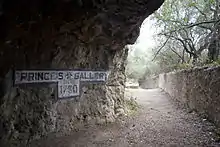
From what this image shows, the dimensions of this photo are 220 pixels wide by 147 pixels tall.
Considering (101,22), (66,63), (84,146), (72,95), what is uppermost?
(101,22)

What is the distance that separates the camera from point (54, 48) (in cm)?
586

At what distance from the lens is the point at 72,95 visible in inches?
261

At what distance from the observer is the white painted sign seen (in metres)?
5.24

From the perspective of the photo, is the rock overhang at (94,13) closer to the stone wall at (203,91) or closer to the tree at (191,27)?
the stone wall at (203,91)

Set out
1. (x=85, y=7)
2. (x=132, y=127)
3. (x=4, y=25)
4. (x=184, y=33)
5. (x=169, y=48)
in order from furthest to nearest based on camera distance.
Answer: (x=169, y=48) → (x=184, y=33) → (x=132, y=127) → (x=85, y=7) → (x=4, y=25)

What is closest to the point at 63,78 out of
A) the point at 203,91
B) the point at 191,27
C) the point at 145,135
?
the point at 145,135

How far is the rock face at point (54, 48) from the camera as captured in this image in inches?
178

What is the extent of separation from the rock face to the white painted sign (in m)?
0.14

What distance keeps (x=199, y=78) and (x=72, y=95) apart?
4611 mm

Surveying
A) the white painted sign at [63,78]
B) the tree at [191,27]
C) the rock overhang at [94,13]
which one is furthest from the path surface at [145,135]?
the tree at [191,27]

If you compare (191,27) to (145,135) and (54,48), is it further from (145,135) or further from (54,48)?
(54,48)

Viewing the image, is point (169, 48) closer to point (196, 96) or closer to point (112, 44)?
point (196, 96)

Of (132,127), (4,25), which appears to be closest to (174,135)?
(132,127)

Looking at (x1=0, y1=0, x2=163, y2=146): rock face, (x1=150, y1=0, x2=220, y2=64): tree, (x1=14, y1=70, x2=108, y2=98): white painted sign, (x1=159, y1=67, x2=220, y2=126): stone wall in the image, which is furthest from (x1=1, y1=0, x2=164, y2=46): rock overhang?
(x1=150, y1=0, x2=220, y2=64): tree
